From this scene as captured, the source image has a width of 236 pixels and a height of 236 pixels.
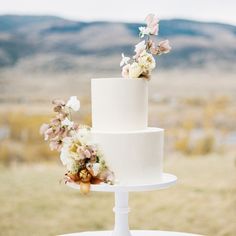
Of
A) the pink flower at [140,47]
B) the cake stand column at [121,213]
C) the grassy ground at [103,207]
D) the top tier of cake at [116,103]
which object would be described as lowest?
the grassy ground at [103,207]

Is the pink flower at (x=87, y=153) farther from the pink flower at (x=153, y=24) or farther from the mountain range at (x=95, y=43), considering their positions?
the mountain range at (x=95, y=43)

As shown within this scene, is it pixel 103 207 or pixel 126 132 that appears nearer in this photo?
pixel 126 132

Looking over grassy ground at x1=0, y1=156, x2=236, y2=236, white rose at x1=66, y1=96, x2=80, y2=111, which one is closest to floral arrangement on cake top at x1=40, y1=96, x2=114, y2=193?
white rose at x1=66, y1=96, x2=80, y2=111

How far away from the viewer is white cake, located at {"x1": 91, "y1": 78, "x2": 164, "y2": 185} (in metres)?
2.51

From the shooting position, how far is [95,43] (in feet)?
17.8

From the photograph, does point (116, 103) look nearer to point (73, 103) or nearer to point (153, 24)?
point (73, 103)

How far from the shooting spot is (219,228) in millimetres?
5258

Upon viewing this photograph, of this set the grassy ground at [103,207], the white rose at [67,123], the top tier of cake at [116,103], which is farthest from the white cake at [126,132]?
the grassy ground at [103,207]

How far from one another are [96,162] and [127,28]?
115 inches

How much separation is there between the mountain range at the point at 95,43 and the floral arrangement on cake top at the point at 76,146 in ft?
9.29

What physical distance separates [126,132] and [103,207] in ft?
9.26

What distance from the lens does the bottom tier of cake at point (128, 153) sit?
2.50 m

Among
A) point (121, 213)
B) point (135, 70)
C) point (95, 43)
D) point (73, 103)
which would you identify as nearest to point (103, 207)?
point (95, 43)

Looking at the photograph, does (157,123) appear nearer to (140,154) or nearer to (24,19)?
(24,19)
